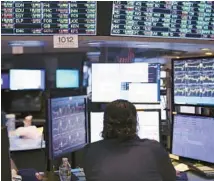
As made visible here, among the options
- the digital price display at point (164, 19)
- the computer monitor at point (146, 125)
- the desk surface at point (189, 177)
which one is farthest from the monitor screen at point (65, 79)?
the desk surface at point (189, 177)

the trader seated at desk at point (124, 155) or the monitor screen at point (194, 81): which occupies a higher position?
the monitor screen at point (194, 81)

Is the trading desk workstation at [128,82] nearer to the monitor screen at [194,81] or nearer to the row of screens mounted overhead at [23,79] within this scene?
the monitor screen at [194,81]

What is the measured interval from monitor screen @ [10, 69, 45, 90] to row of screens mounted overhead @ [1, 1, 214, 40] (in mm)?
4146

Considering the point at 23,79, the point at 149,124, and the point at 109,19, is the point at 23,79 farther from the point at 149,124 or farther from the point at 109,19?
the point at 149,124

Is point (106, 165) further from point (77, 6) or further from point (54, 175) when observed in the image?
point (77, 6)

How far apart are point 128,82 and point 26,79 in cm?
456

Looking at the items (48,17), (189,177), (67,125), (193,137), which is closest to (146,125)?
(193,137)

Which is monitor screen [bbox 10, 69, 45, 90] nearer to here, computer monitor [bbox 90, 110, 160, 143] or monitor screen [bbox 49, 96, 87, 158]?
computer monitor [bbox 90, 110, 160, 143]

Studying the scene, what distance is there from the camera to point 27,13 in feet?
8.57

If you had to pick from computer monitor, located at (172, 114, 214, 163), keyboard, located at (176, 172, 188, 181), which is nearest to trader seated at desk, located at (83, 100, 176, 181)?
keyboard, located at (176, 172, 188, 181)

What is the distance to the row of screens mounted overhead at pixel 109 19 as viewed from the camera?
8.55ft

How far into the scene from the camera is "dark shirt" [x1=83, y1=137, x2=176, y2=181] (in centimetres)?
161

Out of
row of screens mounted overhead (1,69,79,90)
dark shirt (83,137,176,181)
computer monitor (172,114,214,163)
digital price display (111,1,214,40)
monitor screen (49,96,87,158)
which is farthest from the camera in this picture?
row of screens mounted overhead (1,69,79,90)

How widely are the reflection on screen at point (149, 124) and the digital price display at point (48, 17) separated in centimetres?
74
